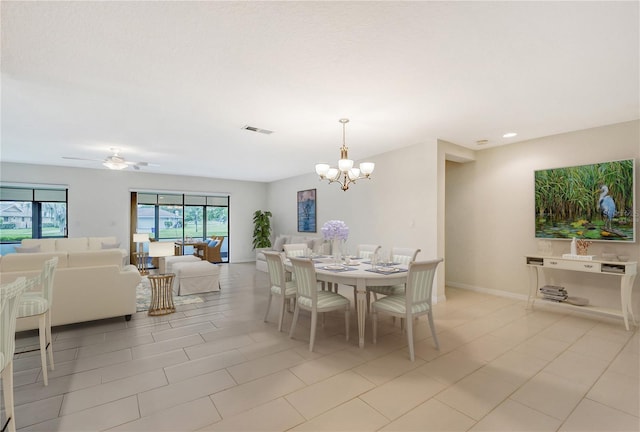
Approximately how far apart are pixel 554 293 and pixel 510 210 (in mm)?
1473

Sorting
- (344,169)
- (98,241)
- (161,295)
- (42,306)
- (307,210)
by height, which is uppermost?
(344,169)

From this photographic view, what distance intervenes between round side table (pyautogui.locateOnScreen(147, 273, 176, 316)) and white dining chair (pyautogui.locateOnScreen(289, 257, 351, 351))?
2055 mm

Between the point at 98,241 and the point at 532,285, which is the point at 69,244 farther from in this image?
the point at 532,285

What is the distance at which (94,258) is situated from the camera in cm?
368

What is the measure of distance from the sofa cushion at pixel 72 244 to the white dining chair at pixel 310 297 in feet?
20.4

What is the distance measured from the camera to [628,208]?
383cm

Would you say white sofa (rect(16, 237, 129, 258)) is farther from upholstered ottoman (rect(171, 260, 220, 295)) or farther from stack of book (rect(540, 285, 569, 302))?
stack of book (rect(540, 285, 569, 302))

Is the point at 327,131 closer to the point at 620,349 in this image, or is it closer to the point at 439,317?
the point at 439,317

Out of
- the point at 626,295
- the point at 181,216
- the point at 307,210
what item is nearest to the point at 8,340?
the point at 626,295

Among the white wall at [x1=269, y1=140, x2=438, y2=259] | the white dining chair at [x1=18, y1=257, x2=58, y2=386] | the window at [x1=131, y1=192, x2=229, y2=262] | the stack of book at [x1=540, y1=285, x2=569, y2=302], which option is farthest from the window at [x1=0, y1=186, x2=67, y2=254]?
Result: the stack of book at [x1=540, y1=285, x2=569, y2=302]

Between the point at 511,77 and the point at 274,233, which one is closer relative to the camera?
the point at 511,77

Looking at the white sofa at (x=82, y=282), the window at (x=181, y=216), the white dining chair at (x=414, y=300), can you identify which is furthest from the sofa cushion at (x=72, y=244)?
the white dining chair at (x=414, y=300)

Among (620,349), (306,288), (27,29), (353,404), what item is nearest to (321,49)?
(27,29)

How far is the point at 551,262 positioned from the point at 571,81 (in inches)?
96.9
